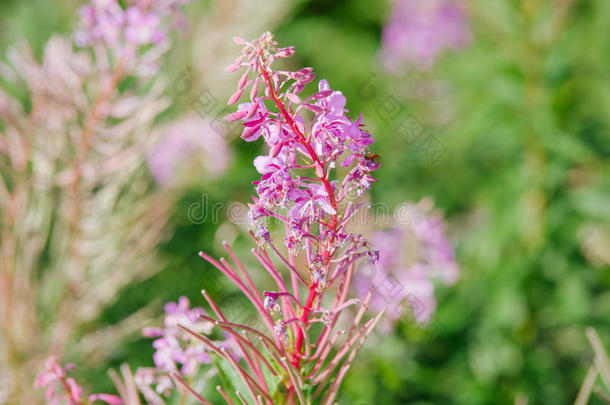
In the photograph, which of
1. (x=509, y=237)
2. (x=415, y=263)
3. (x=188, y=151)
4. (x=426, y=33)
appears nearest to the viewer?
(x=415, y=263)

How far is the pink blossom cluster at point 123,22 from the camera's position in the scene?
1.64 m

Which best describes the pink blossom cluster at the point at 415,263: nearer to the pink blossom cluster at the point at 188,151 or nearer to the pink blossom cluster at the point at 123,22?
the pink blossom cluster at the point at 123,22

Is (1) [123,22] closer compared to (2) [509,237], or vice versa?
(1) [123,22]

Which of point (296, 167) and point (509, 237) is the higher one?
point (296, 167)

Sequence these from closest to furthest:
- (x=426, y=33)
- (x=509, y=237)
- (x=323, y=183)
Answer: (x=323, y=183)
(x=509, y=237)
(x=426, y=33)

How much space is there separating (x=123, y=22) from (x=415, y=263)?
4.24ft

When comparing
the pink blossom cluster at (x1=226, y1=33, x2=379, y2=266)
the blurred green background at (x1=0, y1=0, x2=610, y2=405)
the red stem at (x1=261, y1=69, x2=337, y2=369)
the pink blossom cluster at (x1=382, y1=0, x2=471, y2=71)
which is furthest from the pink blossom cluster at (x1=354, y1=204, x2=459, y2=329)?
the pink blossom cluster at (x1=382, y1=0, x2=471, y2=71)

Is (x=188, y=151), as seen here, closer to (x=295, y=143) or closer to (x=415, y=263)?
(x=415, y=263)

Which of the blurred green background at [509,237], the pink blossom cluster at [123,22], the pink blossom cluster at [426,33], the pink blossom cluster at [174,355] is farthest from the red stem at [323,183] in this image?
the pink blossom cluster at [426,33]

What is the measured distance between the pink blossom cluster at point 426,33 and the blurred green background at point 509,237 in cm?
104

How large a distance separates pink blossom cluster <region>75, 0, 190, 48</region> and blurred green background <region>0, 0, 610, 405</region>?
53 cm

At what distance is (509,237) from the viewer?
8.34ft

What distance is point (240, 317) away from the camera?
1.82 meters

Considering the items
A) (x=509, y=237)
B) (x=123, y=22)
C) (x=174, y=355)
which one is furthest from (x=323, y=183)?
(x=509, y=237)
